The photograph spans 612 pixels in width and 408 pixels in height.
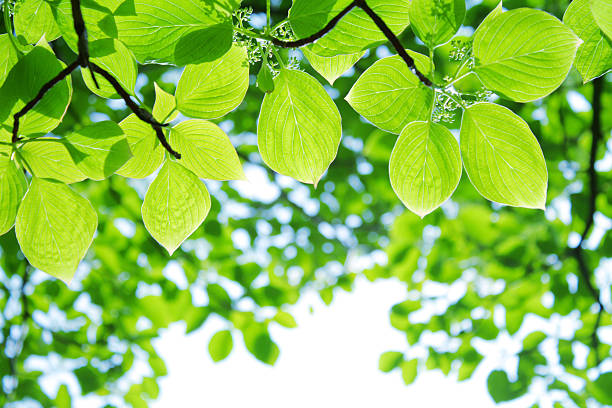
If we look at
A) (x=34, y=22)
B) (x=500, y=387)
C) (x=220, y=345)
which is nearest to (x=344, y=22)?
(x=34, y=22)

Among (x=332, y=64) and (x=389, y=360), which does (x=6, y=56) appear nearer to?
(x=332, y=64)

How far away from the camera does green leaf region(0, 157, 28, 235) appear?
0.37m

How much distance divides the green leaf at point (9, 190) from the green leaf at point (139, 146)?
8 cm

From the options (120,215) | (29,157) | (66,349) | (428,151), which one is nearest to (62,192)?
(29,157)

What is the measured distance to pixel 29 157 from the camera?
382 mm

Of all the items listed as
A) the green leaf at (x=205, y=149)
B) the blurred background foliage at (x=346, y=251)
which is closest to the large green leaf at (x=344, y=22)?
the green leaf at (x=205, y=149)

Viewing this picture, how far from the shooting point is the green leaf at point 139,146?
0.38 metres

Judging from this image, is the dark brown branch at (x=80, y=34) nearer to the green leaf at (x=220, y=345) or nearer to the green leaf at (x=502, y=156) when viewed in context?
the green leaf at (x=502, y=156)

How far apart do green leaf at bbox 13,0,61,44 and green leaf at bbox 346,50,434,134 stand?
0.26m

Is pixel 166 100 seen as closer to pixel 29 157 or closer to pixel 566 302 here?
pixel 29 157

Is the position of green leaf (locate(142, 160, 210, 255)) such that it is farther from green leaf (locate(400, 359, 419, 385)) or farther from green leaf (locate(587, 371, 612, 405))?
green leaf (locate(400, 359, 419, 385))

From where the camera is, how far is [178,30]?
13.1 inches

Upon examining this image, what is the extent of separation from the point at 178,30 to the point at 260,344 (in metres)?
1.20

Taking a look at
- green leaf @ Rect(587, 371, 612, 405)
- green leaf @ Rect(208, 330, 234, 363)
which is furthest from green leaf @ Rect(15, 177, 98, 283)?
green leaf @ Rect(587, 371, 612, 405)
